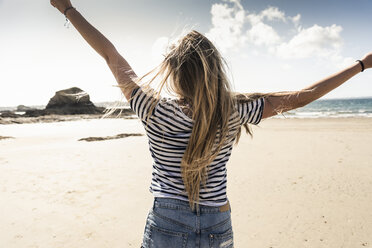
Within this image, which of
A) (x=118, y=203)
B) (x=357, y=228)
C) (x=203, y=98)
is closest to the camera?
(x=203, y=98)

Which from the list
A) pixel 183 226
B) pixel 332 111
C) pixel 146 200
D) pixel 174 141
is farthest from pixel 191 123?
pixel 332 111

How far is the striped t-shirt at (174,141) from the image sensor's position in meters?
1.15

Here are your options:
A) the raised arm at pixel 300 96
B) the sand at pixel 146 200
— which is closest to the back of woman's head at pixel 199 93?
the raised arm at pixel 300 96

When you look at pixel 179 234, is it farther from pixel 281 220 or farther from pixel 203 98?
pixel 281 220

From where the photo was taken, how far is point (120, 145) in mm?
11023

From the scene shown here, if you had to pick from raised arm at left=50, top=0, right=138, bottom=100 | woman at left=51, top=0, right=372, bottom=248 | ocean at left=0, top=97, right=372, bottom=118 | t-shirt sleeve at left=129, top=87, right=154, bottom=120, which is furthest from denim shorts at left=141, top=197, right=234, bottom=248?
ocean at left=0, top=97, right=372, bottom=118

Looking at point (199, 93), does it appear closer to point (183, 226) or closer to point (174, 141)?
point (174, 141)

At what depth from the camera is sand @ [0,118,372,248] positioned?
12.5ft

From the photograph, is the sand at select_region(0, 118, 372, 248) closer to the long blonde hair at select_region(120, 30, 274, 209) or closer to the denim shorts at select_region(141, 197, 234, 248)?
the denim shorts at select_region(141, 197, 234, 248)

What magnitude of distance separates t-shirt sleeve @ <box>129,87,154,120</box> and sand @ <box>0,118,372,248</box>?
3.09 meters

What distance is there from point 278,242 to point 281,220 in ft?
2.11

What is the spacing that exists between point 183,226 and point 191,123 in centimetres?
47

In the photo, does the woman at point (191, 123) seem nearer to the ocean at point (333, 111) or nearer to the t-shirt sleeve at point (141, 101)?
the t-shirt sleeve at point (141, 101)

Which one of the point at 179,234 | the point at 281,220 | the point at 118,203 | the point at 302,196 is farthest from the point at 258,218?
the point at 179,234
